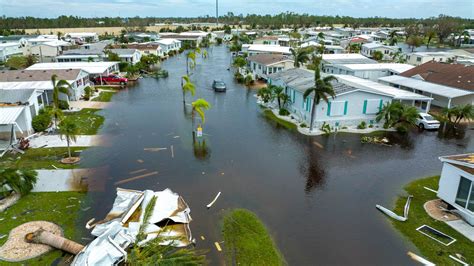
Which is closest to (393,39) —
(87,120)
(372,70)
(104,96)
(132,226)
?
(372,70)

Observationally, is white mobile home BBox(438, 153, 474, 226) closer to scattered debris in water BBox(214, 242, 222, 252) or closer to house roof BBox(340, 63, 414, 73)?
scattered debris in water BBox(214, 242, 222, 252)

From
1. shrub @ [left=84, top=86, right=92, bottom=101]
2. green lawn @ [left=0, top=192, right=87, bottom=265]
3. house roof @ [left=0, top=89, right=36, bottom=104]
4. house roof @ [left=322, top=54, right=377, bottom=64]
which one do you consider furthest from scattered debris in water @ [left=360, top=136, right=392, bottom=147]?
shrub @ [left=84, top=86, right=92, bottom=101]

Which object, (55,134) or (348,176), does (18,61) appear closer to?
(55,134)

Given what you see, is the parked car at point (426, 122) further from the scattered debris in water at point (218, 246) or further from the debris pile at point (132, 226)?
the scattered debris in water at point (218, 246)

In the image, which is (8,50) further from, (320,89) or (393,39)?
(393,39)

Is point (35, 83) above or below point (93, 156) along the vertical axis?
above

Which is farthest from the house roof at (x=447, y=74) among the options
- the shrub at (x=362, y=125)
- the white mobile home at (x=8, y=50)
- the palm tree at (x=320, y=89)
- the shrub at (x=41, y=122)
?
the white mobile home at (x=8, y=50)

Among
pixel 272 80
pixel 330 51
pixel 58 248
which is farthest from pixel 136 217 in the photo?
pixel 330 51
